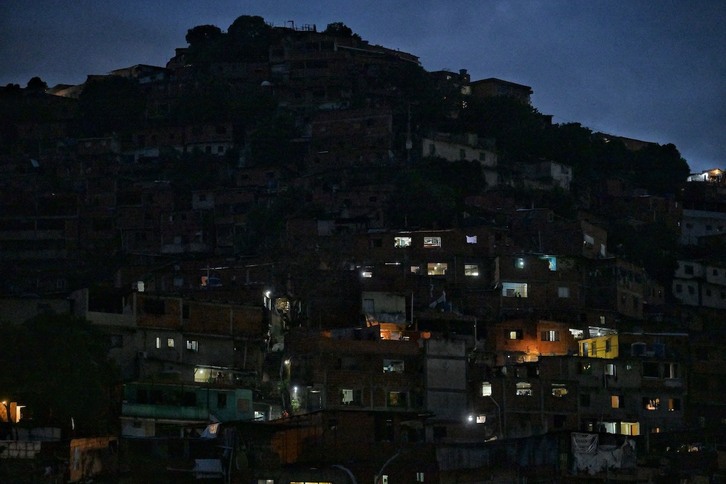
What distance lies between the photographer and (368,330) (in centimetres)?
5356

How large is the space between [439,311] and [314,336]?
7.43 meters

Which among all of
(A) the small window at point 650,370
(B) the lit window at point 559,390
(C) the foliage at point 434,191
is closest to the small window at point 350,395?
(B) the lit window at point 559,390

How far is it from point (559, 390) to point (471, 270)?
1237 cm

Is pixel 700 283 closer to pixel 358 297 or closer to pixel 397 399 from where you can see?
pixel 358 297

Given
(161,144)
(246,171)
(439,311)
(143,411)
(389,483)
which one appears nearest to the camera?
(389,483)

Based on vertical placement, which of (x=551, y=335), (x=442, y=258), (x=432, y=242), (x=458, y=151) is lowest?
(x=551, y=335)

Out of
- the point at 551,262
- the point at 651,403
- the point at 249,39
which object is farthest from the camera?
the point at 249,39

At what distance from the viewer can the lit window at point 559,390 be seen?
5219 centimetres

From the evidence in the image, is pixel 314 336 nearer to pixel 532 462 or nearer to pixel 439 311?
Answer: pixel 439 311

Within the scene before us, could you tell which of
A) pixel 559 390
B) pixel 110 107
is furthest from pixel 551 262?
pixel 110 107

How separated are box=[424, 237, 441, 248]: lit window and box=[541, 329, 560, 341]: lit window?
803cm

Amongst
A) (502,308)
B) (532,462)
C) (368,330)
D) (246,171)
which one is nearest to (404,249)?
(502,308)

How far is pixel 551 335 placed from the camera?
58469mm

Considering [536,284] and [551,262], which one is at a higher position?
[551,262]
